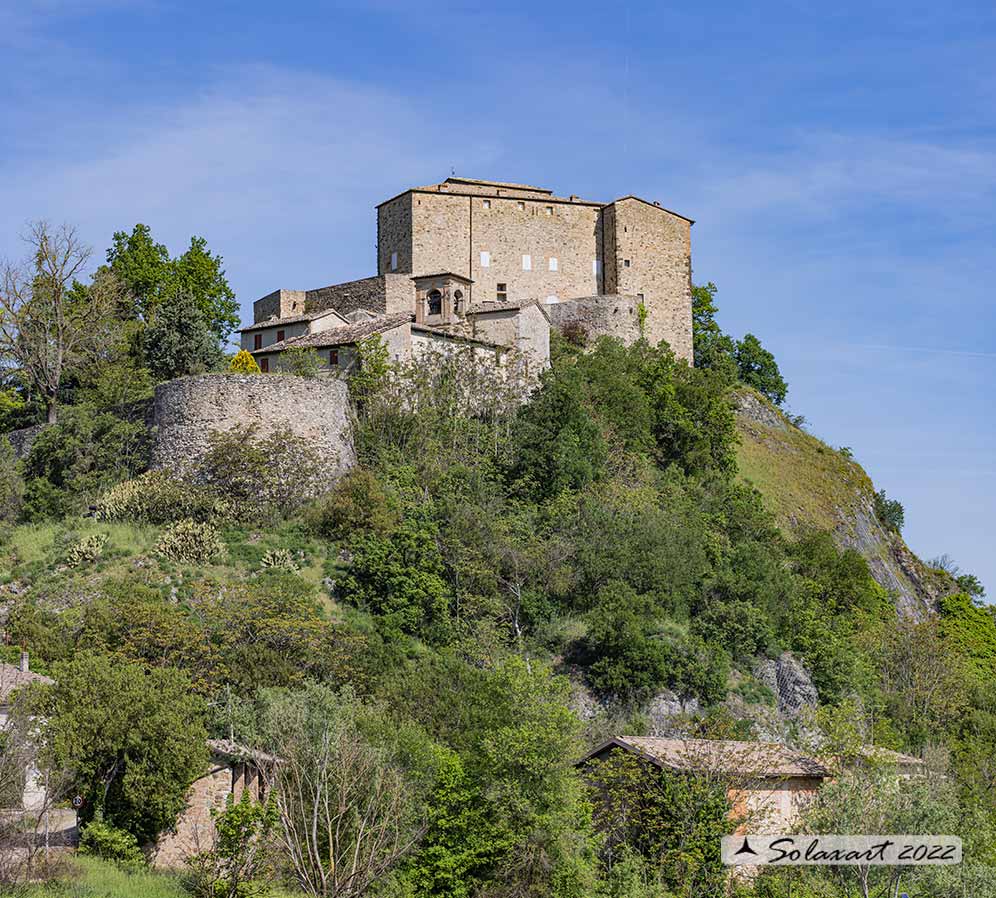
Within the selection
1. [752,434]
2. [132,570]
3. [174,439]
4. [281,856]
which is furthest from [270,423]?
[752,434]

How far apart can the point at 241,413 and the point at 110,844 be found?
18951 millimetres

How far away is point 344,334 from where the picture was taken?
2045 inches

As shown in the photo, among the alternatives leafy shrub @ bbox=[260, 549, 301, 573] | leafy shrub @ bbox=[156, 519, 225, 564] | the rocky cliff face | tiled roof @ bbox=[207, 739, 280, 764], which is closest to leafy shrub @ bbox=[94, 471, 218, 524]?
leafy shrub @ bbox=[156, 519, 225, 564]

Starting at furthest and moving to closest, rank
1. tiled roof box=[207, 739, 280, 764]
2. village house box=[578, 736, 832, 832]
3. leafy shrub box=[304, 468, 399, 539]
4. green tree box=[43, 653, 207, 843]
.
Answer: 1. leafy shrub box=[304, 468, 399, 539]
2. village house box=[578, 736, 832, 832]
3. tiled roof box=[207, 739, 280, 764]
4. green tree box=[43, 653, 207, 843]

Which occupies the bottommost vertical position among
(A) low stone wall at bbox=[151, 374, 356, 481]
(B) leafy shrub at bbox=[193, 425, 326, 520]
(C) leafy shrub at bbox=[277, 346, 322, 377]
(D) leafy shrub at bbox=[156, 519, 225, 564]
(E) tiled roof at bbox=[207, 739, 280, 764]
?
(E) tiled roof at bbox=[207, 739, 280, 764]

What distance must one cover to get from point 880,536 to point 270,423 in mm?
31469

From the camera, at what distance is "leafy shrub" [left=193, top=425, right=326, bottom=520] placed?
147ft

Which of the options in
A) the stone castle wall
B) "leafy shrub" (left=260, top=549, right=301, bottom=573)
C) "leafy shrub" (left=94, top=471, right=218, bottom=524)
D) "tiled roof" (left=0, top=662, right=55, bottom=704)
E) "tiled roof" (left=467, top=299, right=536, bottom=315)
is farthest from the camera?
the stone castle wall

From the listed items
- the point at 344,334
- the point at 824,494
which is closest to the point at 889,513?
the point at 824,494

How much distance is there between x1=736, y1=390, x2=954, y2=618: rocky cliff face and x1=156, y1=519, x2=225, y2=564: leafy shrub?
79.9 feet

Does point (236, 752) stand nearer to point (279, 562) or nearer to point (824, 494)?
point (279, 562)

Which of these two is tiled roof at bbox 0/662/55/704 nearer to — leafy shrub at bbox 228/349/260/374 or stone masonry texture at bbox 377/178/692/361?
leafy shrub at bbox 228/349/260/374

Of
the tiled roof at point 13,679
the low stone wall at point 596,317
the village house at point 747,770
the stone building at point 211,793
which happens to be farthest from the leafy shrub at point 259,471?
the low stone wall at point 596,317

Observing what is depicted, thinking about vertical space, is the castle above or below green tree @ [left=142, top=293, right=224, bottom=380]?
above
